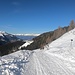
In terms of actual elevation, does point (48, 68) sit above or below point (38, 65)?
below

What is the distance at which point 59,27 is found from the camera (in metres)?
144

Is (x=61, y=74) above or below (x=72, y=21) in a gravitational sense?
below

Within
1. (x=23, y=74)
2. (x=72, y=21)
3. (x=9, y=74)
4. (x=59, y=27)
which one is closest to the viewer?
(x=9, y=74)

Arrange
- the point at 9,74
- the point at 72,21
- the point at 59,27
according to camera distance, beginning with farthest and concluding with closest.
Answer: the point at 59,27 < the point at 72,21 < the point at 9,74

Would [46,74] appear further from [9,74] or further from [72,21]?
[72,21]

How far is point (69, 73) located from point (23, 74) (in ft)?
12.9

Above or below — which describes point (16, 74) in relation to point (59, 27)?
below

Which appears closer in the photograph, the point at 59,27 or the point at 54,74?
the point at 54,74

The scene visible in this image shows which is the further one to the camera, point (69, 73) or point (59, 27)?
point (59, 27)

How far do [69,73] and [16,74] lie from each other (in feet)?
14.8

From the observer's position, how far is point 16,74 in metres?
11.9

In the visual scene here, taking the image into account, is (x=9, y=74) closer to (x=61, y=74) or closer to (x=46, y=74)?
(x=46, y=74)

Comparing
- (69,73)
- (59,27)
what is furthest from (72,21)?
(69,73)

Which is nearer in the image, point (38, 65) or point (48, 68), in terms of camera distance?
point (48, 68)
